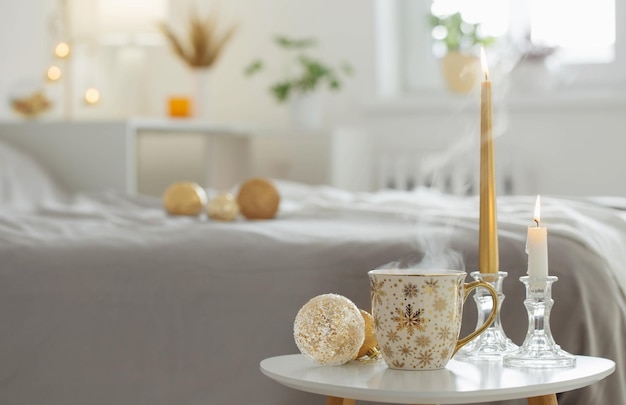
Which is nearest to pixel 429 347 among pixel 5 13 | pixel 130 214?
pixel 130 214

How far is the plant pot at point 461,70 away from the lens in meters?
3.41

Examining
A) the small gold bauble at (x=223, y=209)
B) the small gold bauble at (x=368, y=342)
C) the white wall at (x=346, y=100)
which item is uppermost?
the white wall at (x=346, y=100)

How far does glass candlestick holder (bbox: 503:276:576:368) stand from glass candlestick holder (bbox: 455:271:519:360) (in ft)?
0.07

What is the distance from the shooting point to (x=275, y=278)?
3.86ft

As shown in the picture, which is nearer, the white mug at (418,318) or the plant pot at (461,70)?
the white mug at (418,318)

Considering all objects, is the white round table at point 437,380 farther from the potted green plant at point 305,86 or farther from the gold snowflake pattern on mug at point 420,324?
the potted green plant at point 305,86

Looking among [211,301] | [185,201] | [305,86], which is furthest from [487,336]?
[305,86]

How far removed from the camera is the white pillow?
2.23 m

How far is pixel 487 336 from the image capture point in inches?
Result: 33.3

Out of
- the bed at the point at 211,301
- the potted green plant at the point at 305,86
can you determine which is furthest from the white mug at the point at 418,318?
the potted green plant at the point at 305,86

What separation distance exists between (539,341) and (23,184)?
1735 mm

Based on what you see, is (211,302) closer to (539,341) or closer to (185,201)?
(539,341)

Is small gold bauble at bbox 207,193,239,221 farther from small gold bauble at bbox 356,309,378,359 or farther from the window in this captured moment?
the window

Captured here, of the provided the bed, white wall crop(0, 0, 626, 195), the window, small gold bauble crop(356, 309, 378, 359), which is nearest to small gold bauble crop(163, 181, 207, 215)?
the bed
